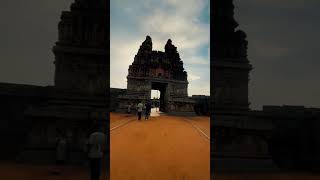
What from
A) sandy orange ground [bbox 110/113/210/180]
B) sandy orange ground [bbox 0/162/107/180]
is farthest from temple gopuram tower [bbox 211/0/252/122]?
sandy orange ground [bbox 0/162/107/180]

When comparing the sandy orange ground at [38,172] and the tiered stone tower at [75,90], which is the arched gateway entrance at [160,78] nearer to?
the tiered stone tower at [75,90]

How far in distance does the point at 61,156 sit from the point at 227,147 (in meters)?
4.16

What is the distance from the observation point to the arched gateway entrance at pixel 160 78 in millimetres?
34281

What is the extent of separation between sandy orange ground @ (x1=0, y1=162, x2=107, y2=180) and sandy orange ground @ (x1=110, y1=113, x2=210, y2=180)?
750mm

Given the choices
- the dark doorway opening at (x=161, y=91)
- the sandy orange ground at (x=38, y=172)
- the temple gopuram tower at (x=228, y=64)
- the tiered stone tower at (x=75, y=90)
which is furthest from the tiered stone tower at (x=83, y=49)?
the dark doorway opening at (x=161, y=91)

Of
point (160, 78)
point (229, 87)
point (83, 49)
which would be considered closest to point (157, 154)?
point (229, 87)

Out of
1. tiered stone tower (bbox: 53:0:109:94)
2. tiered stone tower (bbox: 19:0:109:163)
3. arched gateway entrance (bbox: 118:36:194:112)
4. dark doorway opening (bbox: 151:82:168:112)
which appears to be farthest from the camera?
dark doorway opening (bbox: 151:82:168:112)

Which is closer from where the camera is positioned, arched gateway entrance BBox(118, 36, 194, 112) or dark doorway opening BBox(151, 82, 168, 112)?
arched gateway entrance BBox(118, 36, 194, 112)

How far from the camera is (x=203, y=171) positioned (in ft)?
31.0

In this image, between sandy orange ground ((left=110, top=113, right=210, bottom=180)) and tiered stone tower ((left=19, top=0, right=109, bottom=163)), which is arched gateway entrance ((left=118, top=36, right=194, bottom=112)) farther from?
tiered stone tower ((left=19, top=0, right=109, bottom=163))

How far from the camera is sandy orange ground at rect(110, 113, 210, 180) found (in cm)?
893

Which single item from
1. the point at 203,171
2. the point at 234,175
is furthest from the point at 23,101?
the point at 234,175

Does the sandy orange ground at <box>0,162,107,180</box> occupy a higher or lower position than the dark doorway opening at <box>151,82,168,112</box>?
lower

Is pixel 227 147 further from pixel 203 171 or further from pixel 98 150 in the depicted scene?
pixel 98 150
